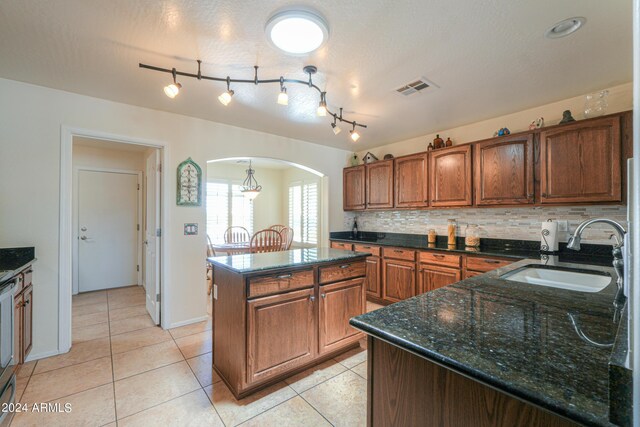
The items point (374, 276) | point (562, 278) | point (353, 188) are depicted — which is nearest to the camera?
point (562, 278)

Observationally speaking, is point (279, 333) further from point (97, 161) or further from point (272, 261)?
point (97, 161)

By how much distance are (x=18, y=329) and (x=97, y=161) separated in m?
3.31

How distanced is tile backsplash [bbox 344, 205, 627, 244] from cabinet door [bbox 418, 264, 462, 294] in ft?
2.46

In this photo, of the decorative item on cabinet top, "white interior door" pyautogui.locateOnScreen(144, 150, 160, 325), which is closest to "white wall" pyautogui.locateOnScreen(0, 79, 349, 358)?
"white interior door" pyautogui.locateOnScreen(144, 150, 160, 325)

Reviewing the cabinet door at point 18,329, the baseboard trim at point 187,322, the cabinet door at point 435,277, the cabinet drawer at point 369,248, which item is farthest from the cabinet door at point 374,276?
the cabinet door at point 18,329

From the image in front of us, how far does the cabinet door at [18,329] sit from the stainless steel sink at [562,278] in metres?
3.37

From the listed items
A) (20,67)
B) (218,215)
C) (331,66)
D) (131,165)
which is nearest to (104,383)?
(20,67)

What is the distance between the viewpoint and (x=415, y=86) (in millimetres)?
2523

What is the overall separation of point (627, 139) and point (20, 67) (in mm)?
5020

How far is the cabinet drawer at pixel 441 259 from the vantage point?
3201 millimetres

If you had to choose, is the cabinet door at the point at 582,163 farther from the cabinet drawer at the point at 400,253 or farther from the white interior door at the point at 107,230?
the white interior door at the point at 107,230

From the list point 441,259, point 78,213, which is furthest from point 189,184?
point 441,259

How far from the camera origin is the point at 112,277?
187 inches

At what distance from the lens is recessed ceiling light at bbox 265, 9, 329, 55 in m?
1.60
